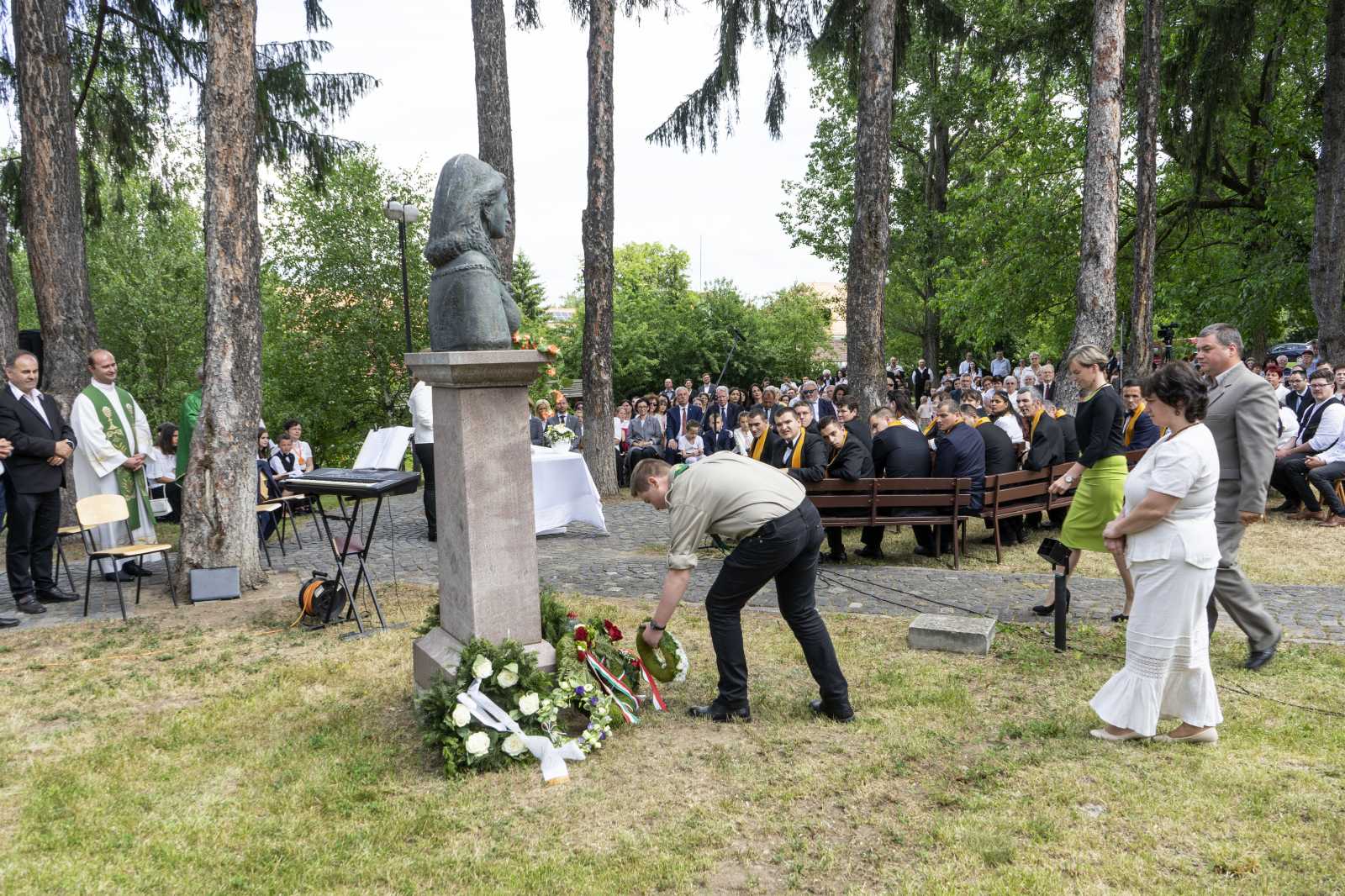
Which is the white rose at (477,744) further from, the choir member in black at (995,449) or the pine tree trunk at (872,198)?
the pine tree trunk at (872,198)

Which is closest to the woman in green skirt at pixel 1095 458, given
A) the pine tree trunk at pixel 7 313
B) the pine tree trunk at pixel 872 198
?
the pine tree trunk at pixel 872 198

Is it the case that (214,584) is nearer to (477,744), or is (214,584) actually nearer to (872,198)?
(477,744)

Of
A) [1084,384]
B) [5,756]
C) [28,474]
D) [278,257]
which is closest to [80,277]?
[28,474]

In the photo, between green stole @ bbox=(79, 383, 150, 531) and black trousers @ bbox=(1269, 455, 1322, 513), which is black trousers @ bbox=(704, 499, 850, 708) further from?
black trousers @ bbox=(1269, 455, 1322, 513)

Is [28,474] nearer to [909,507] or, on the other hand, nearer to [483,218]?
[483,218]

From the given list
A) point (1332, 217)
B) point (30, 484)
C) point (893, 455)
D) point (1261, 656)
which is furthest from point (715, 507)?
point (1332, 217)

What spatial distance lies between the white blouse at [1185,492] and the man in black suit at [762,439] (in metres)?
5.46

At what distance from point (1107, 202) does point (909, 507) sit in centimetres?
550

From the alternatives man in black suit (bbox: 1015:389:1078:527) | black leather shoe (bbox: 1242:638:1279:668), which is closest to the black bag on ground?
black leather shoe (bbox: 1242:638:1279:668)

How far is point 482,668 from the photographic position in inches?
172

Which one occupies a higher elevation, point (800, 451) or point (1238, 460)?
point (1238, 460)

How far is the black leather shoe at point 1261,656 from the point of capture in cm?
537

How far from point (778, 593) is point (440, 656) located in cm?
178

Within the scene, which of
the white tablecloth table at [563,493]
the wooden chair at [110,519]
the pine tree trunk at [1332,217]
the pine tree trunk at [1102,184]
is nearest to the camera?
the wooden chair at [110,519]
